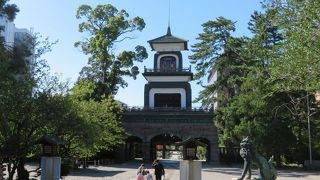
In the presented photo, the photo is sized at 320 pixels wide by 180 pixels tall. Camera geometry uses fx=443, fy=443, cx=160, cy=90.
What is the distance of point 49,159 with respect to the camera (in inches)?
683

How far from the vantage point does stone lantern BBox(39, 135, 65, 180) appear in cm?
1727

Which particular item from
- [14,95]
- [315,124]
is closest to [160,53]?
[315,124]

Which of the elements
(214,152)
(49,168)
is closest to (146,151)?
(214,152)

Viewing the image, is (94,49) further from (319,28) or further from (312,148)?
(319,28)

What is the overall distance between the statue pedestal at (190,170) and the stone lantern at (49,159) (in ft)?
16.6

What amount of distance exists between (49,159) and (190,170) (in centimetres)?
566

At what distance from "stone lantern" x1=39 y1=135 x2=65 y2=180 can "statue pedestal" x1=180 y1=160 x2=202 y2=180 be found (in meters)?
5.05

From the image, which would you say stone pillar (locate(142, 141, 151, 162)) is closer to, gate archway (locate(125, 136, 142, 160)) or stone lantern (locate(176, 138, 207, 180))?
gate archway (locate(125, 136, 142, 160))

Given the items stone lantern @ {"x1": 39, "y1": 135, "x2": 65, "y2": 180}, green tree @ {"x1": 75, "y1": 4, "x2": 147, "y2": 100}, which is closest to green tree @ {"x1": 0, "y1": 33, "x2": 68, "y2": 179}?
stone lantern @ {"x1": 39, "y1": 135, "x2": 65, "y2": 180}

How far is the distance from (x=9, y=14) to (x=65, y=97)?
435 centimetres

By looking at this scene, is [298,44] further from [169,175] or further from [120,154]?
[120,154]

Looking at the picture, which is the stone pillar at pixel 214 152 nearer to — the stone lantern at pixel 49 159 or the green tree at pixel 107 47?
the green tree at pixel 107 47

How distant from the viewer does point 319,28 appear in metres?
14.1

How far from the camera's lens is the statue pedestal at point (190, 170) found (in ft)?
59.6
